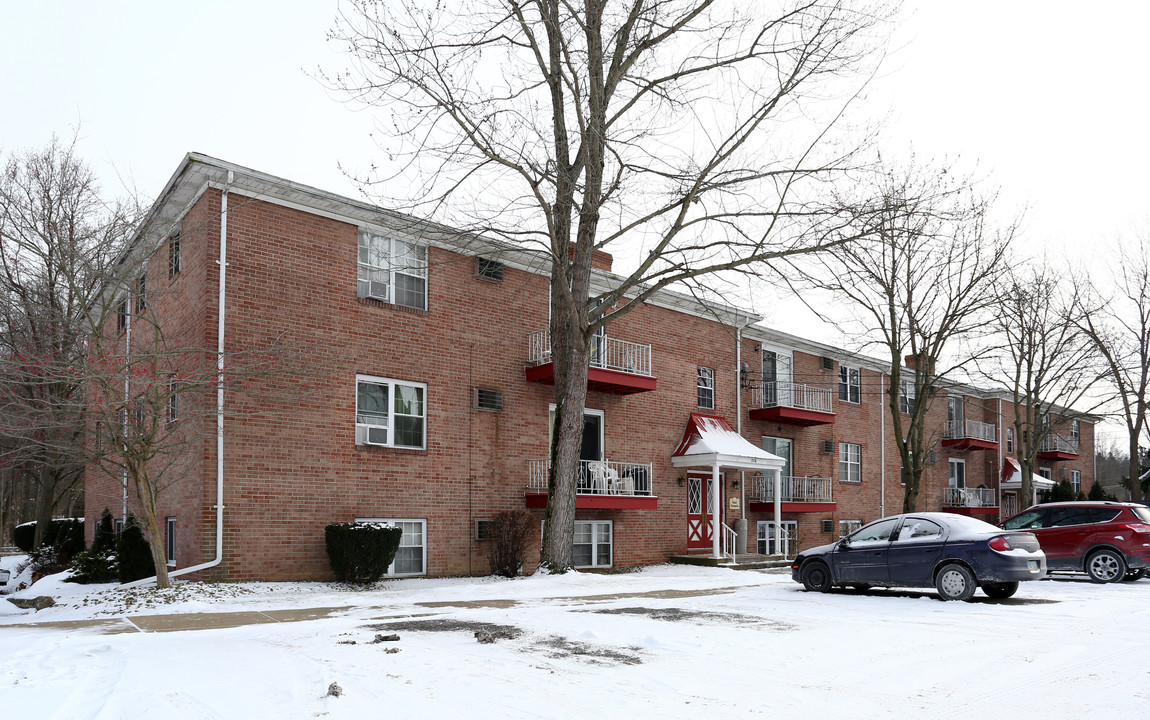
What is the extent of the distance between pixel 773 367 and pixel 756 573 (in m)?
10.4

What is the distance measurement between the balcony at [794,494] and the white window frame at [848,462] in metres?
1.55

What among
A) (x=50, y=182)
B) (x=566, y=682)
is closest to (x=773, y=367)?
(x=50, y=182)

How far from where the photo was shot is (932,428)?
37.3m

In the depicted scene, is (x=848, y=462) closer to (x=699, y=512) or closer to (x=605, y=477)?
(x=699, y=512)

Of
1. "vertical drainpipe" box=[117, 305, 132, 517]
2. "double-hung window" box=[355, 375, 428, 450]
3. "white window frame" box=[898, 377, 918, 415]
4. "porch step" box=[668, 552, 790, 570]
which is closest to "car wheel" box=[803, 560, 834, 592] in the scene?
"porch step" box=[668, 552, 790, 570]

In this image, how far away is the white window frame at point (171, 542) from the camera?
1697 centimetres

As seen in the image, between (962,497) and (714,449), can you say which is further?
(962,497)

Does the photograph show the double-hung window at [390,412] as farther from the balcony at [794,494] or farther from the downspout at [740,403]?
the balcony at [794,494]

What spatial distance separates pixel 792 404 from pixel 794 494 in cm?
284

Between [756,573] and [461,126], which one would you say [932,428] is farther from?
[461,126]

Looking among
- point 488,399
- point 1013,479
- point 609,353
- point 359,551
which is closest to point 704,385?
point 609,353

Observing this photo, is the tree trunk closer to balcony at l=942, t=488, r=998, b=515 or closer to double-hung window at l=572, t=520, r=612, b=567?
double-hung window at l=572, t=520, r=612, b=567

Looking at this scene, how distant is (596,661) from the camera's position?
306 inches

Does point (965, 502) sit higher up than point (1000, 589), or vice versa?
point (1000, 589)
